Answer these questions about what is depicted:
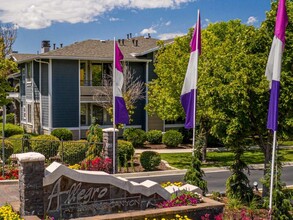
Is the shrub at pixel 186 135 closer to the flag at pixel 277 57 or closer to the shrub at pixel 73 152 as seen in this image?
the shrub at pixel 73 152

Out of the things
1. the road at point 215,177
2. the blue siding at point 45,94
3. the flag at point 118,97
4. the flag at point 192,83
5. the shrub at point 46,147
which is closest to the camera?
the flag at point 192,83

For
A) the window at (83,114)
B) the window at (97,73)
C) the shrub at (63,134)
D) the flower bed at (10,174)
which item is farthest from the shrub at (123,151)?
the window at (97,73)

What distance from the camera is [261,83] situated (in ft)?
41.9

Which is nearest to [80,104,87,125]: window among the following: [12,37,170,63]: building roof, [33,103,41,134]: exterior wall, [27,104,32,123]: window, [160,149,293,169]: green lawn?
[33,103,41,134]: exterior wall

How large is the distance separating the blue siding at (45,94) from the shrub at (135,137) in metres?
6.81

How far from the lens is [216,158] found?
26.3 metres

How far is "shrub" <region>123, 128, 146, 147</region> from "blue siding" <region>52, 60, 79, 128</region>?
4.63 meters

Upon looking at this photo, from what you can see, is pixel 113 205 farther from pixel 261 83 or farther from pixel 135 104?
pixel 135 104

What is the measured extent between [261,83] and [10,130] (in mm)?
23751

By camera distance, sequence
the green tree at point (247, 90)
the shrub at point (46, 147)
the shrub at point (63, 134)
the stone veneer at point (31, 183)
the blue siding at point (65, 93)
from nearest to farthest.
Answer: the stone veneer at point (31, 183), the green tree at point (247, 90), the shrub at point (46, 147), the shrub at point (63, 134), the blue siding at point (65, 93)

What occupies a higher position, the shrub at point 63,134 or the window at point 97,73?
the window at point 97,73

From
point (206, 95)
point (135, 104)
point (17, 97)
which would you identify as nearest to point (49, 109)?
point (135, 104)

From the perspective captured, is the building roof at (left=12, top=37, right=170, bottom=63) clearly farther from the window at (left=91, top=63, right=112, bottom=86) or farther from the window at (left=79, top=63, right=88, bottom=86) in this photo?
the window at (left=79, top=63, right=88, bottom=86)

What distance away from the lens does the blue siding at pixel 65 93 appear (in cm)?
3206
